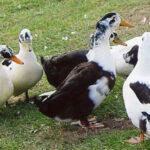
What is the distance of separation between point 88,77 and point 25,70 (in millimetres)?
1332

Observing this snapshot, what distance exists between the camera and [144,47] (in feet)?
18.3

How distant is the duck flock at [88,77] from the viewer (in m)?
5.36

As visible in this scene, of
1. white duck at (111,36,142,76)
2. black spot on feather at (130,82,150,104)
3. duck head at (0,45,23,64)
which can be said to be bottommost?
white duck at (111,36,142,76)

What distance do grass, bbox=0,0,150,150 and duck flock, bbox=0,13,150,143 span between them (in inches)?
9.4

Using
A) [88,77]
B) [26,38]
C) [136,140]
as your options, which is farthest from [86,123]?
[26,38]

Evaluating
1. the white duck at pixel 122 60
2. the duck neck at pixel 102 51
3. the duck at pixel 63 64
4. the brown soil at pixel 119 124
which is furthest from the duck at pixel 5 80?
the white duck at pixel 122 60

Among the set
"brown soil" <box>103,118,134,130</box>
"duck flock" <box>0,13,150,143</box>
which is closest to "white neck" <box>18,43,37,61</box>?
"duck flock" <box>0,13,150,143</box>

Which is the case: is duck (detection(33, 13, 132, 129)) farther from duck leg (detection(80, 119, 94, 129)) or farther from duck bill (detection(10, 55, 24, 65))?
duck bill (detection(10, 55, 24, 65))

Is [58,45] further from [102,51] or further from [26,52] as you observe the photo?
[102,51]

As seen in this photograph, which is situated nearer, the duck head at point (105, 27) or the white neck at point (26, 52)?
the duck head at point (105, 27)

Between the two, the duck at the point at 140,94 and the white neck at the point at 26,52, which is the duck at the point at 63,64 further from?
the duck at the point at 140,94

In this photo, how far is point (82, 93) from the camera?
5.89 meters

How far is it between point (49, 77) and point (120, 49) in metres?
1.24

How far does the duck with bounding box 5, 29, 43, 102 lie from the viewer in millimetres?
6945
